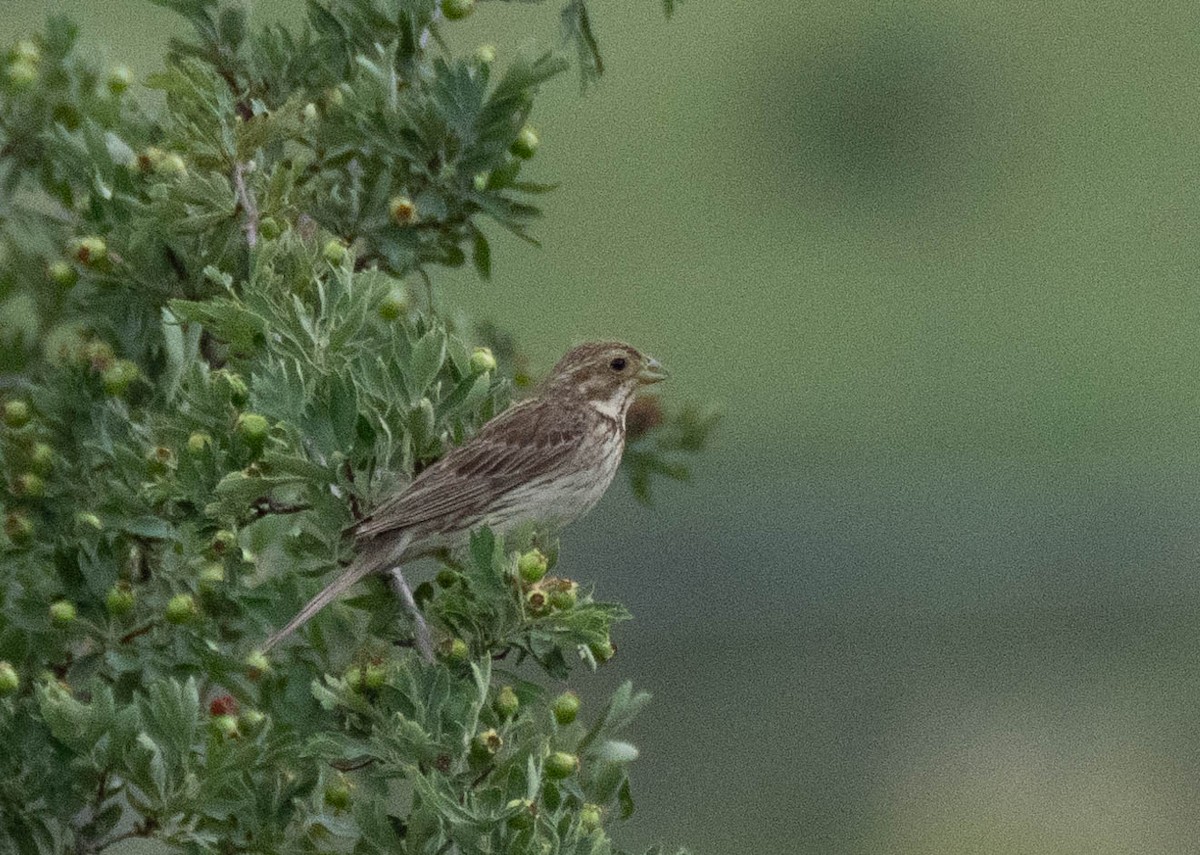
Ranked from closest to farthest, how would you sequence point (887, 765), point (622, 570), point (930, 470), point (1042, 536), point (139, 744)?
point (139, 744), point (887, 765), point (622, 570), point (1042, 536), point (930, 470)

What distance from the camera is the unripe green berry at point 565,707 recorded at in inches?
134

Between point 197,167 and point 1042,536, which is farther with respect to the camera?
point 1042,536

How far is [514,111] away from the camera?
381 centimetres

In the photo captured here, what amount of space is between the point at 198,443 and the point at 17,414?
0.93m

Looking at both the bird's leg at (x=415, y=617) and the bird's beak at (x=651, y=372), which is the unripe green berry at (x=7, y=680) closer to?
the bird's leg at (x=415, y=617)

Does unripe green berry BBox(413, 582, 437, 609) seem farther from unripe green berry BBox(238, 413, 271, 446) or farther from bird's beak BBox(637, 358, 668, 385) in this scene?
bird's beak BBox(637, 358, 668, 385)

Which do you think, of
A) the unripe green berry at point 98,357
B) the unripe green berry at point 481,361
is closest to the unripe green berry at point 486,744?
the unripe green berry at point 481,361

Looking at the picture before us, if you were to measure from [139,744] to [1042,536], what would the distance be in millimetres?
9478

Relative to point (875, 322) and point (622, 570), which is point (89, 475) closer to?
point (622, 570)

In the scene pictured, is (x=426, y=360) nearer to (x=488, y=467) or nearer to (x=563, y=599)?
(x=563, y=599)

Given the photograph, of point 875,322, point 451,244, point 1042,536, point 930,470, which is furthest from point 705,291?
point 451,244

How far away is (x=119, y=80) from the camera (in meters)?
4.45

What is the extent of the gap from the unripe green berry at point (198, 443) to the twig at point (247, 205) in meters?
0.39

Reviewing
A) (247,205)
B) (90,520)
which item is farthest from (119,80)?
(90,520)
